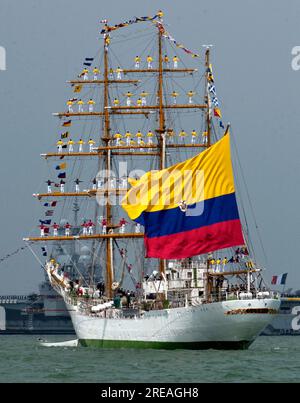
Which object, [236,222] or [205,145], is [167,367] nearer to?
[236,222]

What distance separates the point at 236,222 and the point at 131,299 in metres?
21.6

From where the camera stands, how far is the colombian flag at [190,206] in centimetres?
9875

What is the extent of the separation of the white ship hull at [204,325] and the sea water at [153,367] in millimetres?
1606

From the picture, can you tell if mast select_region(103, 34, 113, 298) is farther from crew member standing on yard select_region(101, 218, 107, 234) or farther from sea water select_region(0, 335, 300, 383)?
sea water select_region(0, 335, 300, 383)

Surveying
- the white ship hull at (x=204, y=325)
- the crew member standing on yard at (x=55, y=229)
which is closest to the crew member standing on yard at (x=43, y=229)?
the crew member standing on yard at (x=55, y=229)

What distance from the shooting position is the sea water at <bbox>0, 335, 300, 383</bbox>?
75000 millimetres

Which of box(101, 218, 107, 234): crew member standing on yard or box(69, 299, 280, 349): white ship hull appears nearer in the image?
box(69, 299, 280, 349): white ship hull

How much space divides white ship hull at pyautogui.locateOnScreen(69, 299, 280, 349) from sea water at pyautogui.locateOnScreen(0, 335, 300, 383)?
161 centimetres

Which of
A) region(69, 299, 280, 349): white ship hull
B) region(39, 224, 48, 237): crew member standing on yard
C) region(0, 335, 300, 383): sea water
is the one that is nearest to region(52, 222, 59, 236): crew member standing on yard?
region(39, 224, 48, 237): crew member standing on yard

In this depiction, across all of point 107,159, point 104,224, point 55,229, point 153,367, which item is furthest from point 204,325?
point 55,229

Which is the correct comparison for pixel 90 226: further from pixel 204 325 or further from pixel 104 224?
pixel 204 325

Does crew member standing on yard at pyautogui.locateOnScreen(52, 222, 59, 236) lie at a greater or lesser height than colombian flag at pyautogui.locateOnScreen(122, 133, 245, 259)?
greater

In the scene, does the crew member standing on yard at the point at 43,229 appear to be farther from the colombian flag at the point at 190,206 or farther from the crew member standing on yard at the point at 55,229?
the colombian flag at the point at 190,206

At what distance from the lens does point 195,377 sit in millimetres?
74750
